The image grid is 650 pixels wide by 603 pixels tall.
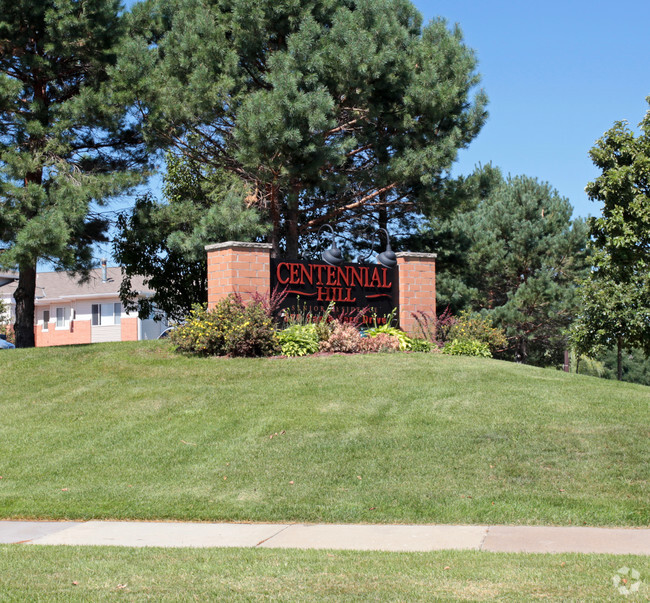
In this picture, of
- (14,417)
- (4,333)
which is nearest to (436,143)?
(14,417)

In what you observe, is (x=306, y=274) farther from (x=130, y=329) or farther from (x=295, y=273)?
(x=130, y=329)

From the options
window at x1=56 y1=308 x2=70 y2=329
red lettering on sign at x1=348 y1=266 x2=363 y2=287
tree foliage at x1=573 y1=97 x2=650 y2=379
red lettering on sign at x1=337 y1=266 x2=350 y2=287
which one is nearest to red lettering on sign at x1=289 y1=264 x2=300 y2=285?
red lettering on sign at x1=337 y1=266 x2=350 y2=287

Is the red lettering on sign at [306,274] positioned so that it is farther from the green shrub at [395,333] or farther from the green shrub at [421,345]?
the green shrub at [421,345]

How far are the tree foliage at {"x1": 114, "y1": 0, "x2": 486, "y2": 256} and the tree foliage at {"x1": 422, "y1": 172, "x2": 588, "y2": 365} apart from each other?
7.83 metres

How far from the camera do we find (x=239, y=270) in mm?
15070

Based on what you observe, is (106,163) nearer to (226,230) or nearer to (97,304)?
(226,230)

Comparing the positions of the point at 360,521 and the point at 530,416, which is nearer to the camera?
the point at 360,521

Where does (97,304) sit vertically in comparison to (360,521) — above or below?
above

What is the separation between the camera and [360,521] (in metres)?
7.57

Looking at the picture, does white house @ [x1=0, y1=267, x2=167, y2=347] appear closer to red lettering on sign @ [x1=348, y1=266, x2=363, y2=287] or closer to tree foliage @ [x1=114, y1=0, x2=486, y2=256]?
tree foliage @ [x1=114, y1=0, x2=486, y2=256]

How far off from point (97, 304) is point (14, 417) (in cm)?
3543

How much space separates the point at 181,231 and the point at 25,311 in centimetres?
531

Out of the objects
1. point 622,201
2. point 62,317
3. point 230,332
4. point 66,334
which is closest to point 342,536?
point 230,332

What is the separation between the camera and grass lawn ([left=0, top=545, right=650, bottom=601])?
4.79 m
